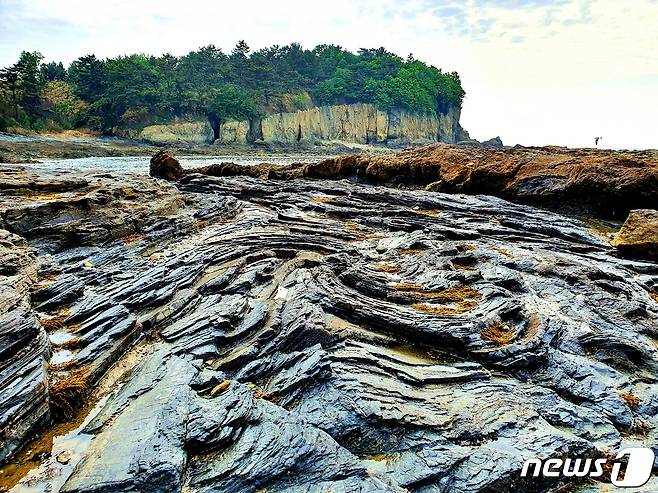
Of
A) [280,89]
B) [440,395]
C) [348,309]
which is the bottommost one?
[440,395]

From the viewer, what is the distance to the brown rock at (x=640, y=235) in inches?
479

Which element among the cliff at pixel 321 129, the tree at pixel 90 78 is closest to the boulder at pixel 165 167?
the cliff at pixel 321 129

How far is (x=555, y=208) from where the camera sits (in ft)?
60.8

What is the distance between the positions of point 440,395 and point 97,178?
16428mm

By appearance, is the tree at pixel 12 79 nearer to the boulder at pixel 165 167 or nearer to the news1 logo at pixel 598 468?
the boulder at pixel 165 167

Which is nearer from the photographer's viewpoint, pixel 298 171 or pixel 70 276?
pixel 70 276

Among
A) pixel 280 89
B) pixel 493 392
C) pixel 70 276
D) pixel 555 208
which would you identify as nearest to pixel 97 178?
pixel 70 276

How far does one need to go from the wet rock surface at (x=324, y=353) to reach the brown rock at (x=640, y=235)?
2.23ft

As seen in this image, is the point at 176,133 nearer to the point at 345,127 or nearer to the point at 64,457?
the point at 345,127

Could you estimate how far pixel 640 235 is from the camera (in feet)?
40.6

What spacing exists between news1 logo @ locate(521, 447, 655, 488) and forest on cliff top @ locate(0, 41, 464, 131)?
239 ft

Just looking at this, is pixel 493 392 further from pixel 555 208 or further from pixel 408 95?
pixel 408 95

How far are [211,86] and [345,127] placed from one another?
35.4 meters

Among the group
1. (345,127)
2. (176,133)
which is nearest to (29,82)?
(176,133)
